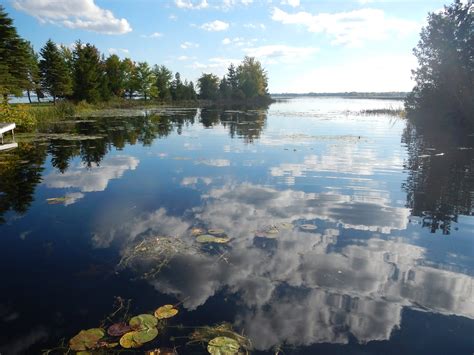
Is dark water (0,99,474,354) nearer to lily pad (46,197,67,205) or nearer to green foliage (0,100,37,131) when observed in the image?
lily pad (46,197,67,205)

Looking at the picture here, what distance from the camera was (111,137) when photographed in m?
26.6

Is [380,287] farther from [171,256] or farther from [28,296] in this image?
[28,296]

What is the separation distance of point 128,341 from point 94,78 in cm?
6695

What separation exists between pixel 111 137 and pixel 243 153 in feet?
41.2

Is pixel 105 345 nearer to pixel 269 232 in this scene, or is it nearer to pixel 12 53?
pixel 269 232

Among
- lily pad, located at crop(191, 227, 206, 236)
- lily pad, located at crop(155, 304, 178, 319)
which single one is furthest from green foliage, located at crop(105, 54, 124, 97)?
lily pad, located at crop(155, 304, 178, 319)

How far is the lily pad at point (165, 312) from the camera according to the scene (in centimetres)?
507

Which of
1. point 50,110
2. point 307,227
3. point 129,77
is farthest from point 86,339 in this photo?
point 129,77

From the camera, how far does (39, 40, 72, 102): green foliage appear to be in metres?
56.9

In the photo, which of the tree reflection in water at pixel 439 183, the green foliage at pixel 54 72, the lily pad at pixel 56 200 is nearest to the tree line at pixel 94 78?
the green foliage at pixel 54 72

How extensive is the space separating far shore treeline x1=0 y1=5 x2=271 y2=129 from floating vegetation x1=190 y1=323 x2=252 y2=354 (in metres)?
26.1

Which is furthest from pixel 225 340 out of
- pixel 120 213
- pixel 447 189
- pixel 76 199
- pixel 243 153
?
pixel 243 153

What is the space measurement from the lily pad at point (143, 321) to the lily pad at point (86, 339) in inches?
17.2

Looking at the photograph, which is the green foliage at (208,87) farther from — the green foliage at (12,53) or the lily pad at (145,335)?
the lily pad at (145,335)
